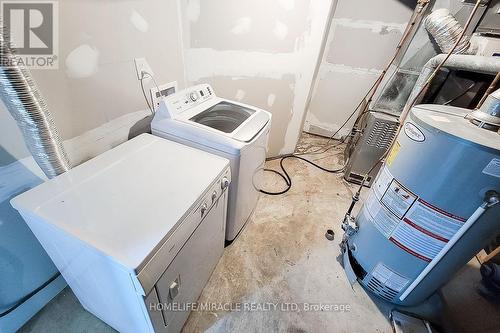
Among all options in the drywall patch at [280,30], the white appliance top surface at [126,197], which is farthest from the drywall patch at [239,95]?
the white appliance top surface at [126,197]

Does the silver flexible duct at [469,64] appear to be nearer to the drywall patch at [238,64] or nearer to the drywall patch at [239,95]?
the drywall patch at [238,64]

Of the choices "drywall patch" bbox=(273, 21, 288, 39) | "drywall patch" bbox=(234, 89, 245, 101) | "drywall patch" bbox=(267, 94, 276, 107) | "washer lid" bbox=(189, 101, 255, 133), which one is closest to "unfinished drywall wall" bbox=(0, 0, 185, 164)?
"washer lid" bbox=(189, 101, 255, 133)

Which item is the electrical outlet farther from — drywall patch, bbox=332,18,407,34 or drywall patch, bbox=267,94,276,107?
drywall patch, bbox=332,18,407,34

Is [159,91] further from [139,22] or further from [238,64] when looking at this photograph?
[238,64]

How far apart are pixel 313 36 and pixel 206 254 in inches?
81.4

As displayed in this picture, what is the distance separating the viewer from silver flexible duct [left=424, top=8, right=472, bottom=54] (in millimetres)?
1739

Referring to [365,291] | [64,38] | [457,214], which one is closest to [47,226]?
[64,38]

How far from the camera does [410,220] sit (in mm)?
1053

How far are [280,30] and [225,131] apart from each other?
3.77 feet

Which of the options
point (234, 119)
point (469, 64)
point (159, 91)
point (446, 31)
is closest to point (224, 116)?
point (234, 119)

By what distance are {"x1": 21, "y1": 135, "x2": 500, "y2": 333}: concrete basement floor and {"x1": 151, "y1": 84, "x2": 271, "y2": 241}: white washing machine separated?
27 cm

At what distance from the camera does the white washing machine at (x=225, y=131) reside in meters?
1.17

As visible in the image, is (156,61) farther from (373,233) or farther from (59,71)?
(373,233)

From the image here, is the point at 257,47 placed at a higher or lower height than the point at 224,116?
higher
